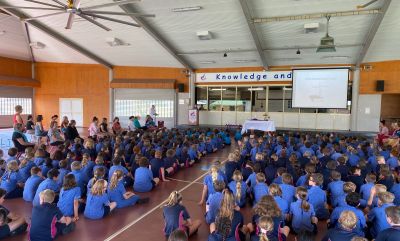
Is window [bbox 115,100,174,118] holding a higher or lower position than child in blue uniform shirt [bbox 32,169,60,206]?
higher

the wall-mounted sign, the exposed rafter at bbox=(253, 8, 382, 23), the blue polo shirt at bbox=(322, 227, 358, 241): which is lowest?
the blue polo shirt at bbox=(322, 227, 358, 241)

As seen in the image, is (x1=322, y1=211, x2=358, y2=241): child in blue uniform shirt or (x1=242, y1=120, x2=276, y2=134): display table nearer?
(x1=322, y1=211, x2=358, y2=241): child in blue uniform shirt

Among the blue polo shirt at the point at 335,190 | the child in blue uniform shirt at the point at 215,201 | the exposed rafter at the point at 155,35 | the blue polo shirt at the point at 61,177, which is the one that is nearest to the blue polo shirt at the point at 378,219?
the blue polo shirt at the point at 335,190

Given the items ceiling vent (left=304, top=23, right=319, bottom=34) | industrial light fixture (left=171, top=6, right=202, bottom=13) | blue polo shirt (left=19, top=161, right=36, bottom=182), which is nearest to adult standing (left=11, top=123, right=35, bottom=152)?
blue polo shirt (left=19, top=161, right=36, bottom=182)

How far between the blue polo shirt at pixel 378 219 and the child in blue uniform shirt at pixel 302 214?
752 mm

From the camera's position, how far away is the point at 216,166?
5.19 meters

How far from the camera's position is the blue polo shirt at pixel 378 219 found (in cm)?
367

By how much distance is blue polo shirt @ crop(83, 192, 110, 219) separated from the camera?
463cm

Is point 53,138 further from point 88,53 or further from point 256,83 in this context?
point 256,83

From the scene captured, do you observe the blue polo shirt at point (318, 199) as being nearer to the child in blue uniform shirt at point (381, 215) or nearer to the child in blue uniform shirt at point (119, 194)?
the child in blue uniform shirt at point (381, 215)

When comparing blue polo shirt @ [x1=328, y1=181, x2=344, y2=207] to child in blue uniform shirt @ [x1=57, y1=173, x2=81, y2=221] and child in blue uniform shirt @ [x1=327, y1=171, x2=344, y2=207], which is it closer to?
child in blue uniform shirt @ [x1=327, y1=171, x2=344, y2=207]

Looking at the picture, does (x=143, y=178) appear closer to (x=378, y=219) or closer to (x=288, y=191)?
(x=288, y=191)

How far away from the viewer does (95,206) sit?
4621 mm

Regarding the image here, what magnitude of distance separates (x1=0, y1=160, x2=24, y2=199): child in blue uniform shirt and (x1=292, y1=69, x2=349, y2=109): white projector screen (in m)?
13.7
